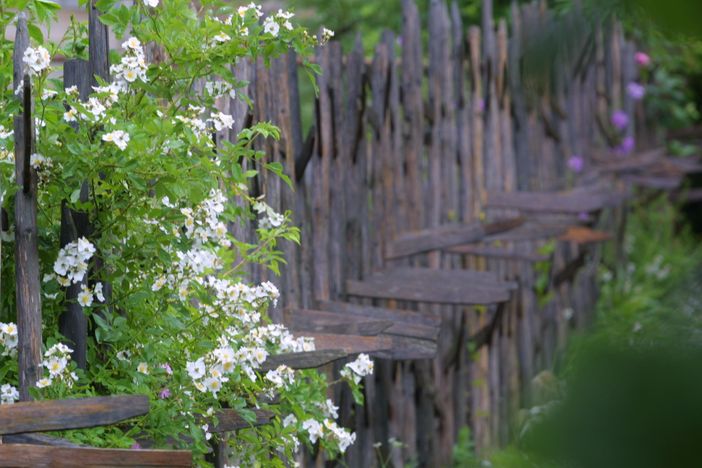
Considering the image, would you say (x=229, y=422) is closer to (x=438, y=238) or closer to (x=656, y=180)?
(x=438, y=238)

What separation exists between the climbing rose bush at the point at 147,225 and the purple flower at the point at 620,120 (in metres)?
6.28

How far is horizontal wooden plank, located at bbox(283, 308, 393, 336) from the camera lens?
3.73 metres

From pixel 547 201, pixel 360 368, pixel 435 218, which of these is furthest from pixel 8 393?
pixel 547 201

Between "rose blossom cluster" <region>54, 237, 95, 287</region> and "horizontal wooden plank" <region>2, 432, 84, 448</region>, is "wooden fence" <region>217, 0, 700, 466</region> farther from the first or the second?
"horizontal wooden plank" <region>2, 432, 84, 448</region>

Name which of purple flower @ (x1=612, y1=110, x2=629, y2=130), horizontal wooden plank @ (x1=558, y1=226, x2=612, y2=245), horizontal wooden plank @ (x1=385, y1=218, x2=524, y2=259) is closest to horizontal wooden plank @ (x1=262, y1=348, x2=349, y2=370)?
horizontal wooden plank @ (x1=385, y1=218, x2=524, y2=259)

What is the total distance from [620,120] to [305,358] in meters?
6.20

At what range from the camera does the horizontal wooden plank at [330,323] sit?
12.2ft

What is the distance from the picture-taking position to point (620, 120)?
8.69 meters

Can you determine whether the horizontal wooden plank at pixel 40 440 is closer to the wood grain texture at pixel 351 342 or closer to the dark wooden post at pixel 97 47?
the dark wooden post at pixel 97 47

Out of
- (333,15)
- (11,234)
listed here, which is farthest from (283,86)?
(333,15)

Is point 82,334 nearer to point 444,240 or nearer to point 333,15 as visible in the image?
point 444,240

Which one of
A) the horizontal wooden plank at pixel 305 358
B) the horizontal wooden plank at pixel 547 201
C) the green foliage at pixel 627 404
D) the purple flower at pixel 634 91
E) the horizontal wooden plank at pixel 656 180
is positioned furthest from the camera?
the purple flower at pixel 634 91

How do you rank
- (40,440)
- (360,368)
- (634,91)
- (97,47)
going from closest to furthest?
1. (40,440)
2. (97,47)
3. (360,368)
4. (634,91)

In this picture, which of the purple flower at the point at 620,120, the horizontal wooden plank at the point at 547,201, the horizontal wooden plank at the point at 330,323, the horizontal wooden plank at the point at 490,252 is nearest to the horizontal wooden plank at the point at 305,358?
the horizontal wooden plank at the point at 330,323
